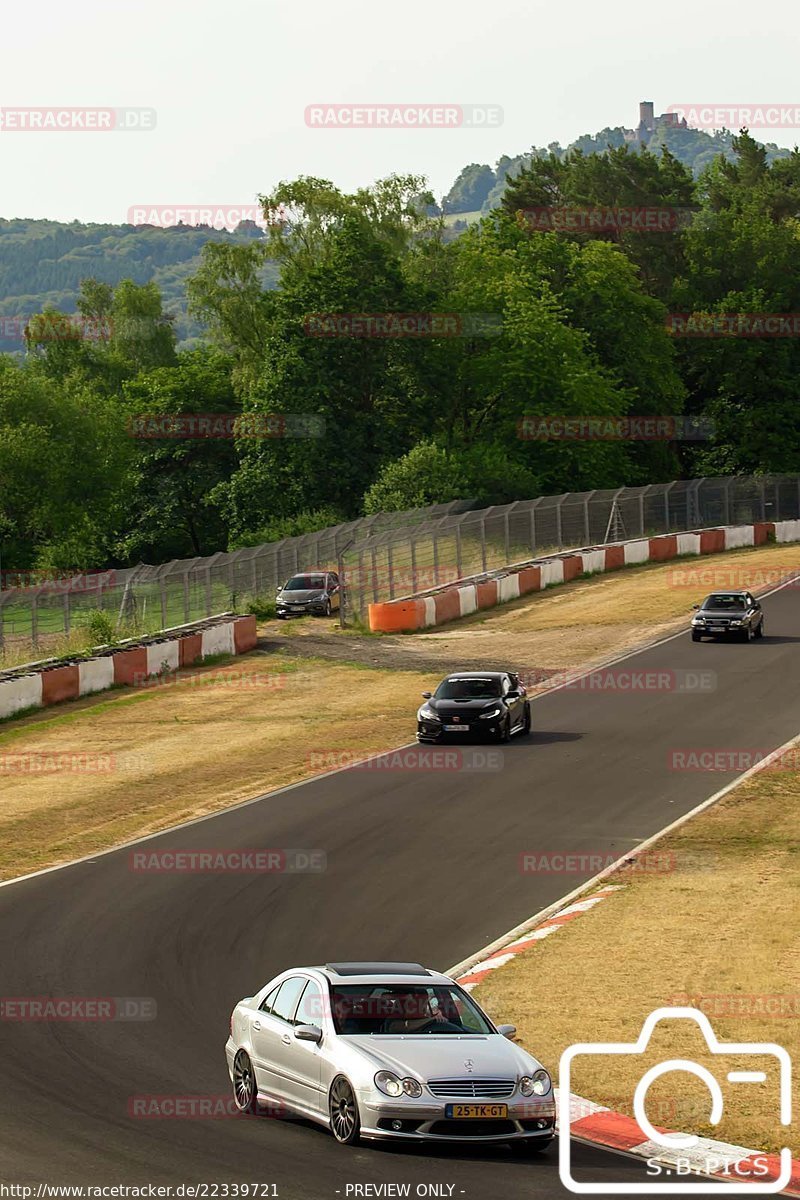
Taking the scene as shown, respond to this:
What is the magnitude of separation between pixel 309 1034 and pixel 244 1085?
2.98 ft

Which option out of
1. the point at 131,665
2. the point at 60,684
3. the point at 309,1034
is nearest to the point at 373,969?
the point at 309,1034

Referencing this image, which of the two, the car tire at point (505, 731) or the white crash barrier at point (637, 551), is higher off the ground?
the white crash barrier at point (637, 551)

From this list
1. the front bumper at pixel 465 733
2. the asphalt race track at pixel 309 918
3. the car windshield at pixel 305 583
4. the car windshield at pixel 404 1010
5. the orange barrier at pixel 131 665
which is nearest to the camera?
the asphalt race track at pixel 309 918

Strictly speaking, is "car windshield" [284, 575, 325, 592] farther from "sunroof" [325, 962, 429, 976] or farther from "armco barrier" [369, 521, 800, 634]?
"sunroof" [325, 962, 429, 976]

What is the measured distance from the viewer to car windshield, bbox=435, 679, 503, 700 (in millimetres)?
34188

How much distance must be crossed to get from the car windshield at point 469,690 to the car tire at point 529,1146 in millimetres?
21978

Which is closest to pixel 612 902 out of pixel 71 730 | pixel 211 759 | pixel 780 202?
pixel 211 759

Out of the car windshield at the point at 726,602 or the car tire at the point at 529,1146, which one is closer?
the car tire at the point at 529,1146

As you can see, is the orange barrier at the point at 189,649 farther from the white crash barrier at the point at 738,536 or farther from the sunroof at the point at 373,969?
the sunroof at the point at 373,969

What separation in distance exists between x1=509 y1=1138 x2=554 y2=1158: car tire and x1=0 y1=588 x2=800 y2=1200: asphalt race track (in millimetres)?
112

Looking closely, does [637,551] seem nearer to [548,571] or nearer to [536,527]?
[536,527]

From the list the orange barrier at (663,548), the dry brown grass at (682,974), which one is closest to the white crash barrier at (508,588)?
the orange barrier at (663,548)

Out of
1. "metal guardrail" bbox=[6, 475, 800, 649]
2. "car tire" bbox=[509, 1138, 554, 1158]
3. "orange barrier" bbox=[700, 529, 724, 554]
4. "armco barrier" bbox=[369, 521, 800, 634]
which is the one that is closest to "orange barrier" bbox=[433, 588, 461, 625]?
"armco barrier" bbox=[369, 521, 800, 634]

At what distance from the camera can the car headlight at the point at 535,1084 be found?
1209 centimetres
